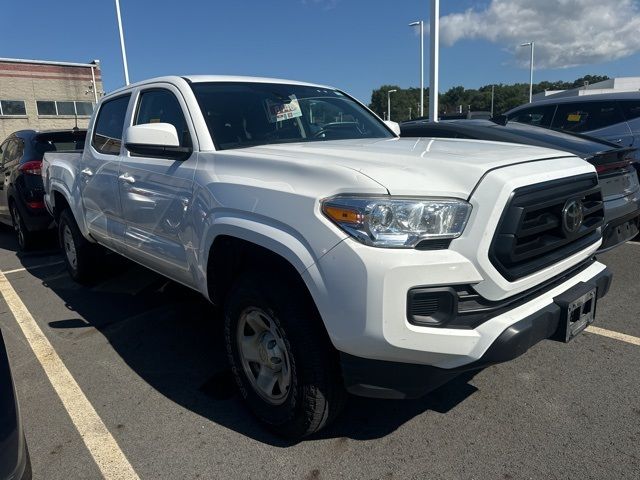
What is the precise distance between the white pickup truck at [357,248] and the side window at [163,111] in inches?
1.9

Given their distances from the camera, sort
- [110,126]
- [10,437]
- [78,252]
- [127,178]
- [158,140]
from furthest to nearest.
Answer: [78,252]
[110,126]
[127,178]
[158,140]
[10,437]

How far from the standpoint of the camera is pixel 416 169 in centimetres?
213

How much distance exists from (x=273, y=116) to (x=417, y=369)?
Result: 6.67 feet

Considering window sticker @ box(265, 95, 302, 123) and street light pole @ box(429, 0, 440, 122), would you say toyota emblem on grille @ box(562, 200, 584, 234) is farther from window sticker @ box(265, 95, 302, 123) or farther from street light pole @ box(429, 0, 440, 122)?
street light pole @ box(429, 0, 440, 122)

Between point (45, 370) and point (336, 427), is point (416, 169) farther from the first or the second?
point (45, 370)

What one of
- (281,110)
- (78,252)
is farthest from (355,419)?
(78,252)

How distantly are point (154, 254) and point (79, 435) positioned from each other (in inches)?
48.1

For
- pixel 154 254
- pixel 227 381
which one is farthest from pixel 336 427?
pixel 154 254

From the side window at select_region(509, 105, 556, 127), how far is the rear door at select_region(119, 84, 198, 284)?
566cm

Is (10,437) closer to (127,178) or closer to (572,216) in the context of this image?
(127,178)

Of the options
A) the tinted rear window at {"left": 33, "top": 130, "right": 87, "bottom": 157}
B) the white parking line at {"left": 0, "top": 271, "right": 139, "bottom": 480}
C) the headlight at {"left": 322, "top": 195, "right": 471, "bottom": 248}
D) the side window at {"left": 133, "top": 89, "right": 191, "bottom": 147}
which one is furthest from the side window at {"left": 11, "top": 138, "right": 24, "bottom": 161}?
the headlight at {"left": 322, "top": 195, "right": 471, "bottom": 248}

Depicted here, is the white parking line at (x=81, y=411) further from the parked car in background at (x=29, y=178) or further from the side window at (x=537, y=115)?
the side window at (x=537, y=115)

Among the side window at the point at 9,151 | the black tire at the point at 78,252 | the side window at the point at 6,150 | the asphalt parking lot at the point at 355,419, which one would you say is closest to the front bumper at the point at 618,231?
the asphalt parking lot at the point at 355,419

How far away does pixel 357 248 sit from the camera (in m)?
1.93
